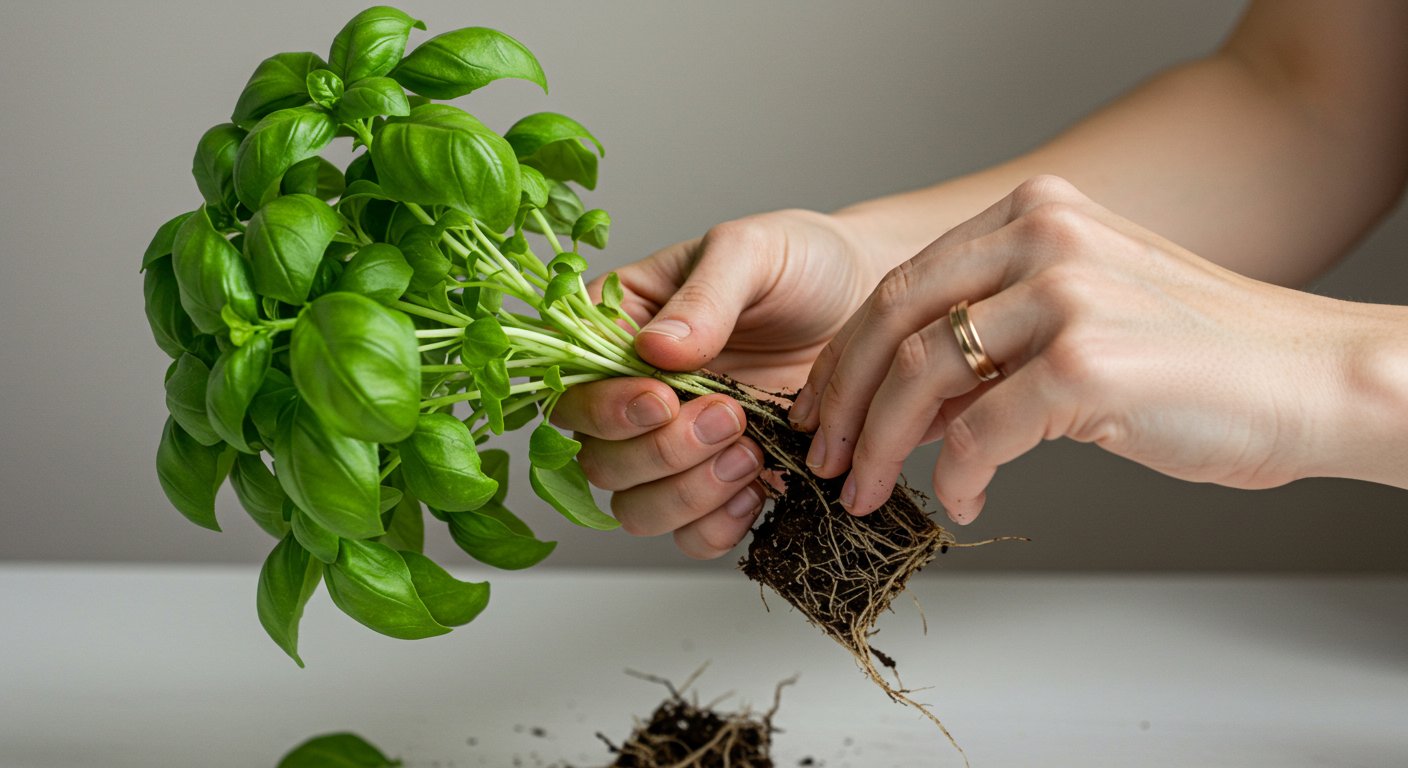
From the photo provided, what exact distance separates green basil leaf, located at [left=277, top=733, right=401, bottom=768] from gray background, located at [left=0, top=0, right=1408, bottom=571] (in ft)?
3.01

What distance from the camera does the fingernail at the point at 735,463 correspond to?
3.32 feet

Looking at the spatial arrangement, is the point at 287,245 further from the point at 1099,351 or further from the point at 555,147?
the point at 1099,351

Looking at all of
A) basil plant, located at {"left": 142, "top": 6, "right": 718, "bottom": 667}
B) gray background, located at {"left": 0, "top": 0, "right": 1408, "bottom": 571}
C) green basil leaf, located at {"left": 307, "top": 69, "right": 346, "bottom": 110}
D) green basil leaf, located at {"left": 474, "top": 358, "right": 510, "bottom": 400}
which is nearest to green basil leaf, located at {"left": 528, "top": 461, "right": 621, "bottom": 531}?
basil plant, located at {"left": 142, "top": 6, "right": 718, "bottom": 667}

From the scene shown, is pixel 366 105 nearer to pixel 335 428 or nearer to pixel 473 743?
pixel 335 428

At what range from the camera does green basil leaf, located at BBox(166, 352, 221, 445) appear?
0.75 meters

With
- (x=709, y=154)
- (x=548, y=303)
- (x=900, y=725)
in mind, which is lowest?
(x=900, y=725)

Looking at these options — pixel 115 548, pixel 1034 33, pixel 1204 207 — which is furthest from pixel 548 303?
pixel 115 548

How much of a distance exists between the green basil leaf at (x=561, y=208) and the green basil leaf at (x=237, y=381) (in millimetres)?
384

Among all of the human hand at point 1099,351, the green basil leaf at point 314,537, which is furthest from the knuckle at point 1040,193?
the green basil leaf at point 314,537

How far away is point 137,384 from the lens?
1.88m

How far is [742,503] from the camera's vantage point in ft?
3.57

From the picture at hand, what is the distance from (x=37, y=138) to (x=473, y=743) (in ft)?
4.05

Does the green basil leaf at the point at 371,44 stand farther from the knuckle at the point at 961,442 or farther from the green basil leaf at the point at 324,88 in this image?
the knuckle at the point at 961,442

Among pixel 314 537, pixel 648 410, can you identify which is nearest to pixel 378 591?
pixel 314 537
